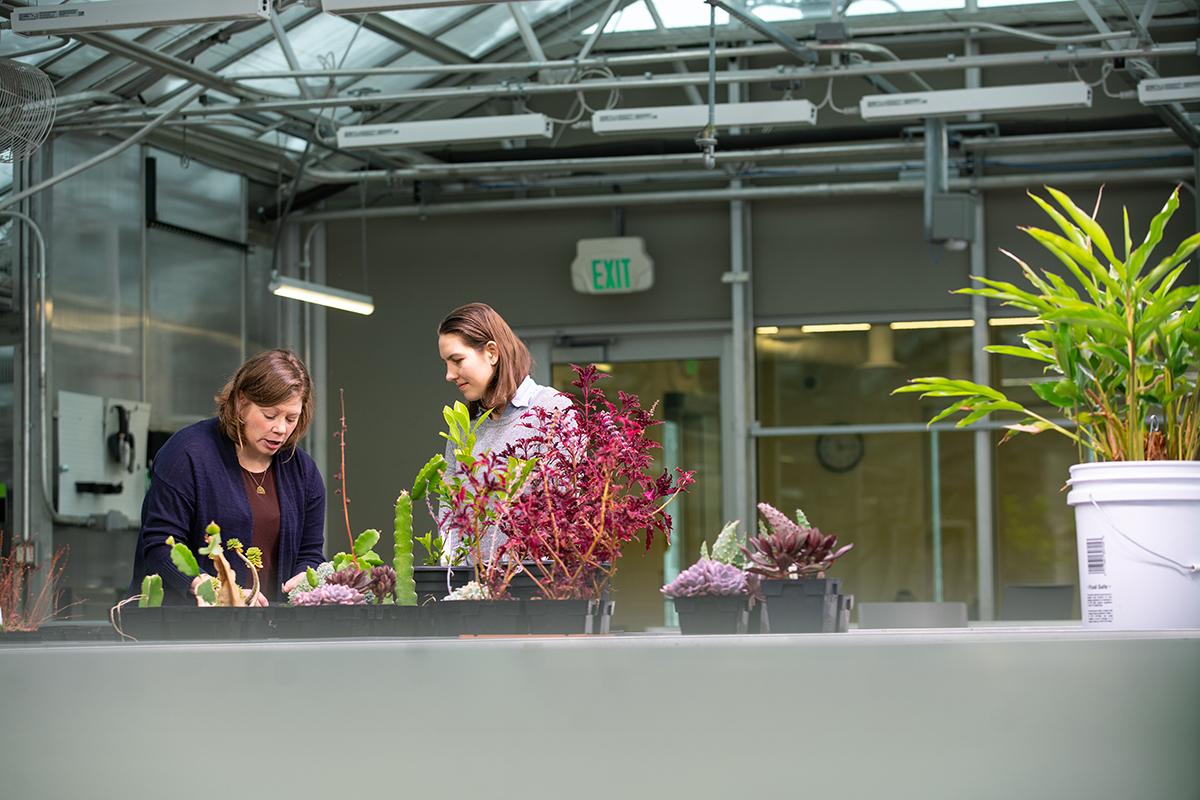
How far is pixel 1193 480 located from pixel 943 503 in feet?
25.1

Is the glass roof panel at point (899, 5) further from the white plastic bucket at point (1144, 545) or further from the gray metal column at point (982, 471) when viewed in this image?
the white plastic bucket at point (1144, 545)

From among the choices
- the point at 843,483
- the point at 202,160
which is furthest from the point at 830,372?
the point at 202,160

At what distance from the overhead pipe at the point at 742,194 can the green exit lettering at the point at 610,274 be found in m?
0.38

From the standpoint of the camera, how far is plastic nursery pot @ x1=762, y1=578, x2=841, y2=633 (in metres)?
1.82

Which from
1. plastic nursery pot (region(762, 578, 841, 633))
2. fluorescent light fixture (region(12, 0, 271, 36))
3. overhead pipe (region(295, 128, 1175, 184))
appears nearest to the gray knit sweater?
plastic nursery pot (region(762, 578, 841, 633))

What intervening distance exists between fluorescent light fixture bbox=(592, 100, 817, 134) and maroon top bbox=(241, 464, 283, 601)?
4070 mm

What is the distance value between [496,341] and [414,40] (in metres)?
6.15

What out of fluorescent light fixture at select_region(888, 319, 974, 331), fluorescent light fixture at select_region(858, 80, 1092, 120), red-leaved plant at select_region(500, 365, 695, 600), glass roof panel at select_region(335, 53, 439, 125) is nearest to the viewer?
red-leaved plant at select_region(500, 365, 695, 600)

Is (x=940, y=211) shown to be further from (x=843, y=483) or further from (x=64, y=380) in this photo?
(x=64, y=380)

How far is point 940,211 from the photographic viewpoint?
7945 millimetres

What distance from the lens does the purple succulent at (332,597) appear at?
6.33 ft

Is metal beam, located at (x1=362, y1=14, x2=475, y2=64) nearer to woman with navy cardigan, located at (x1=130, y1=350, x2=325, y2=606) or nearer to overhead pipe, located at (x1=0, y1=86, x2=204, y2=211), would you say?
overhead pipe, located at (x1=0, y1=86, x2=204, y2=211)

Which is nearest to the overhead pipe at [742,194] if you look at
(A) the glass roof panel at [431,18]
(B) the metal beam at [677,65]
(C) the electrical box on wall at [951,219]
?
(B) the metal beam at [677,65]

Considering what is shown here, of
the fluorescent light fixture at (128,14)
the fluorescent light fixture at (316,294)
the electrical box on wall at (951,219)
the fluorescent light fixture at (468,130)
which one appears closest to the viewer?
the fluorescent light fixture at (128,14)
